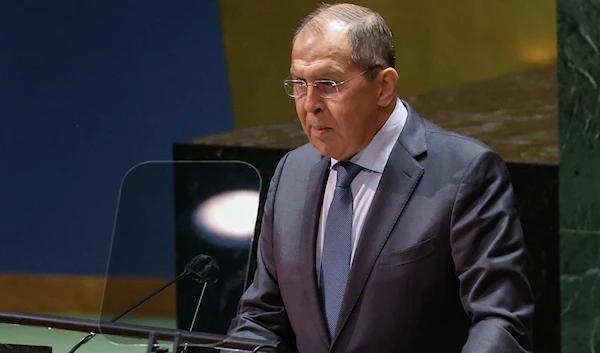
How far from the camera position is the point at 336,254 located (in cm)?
225

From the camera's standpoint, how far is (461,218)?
7.06 ft

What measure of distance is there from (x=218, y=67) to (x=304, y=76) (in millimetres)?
2413

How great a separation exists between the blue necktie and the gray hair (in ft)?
0.77

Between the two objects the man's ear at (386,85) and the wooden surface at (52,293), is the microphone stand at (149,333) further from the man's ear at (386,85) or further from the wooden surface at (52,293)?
the wooden surface at (52,293)

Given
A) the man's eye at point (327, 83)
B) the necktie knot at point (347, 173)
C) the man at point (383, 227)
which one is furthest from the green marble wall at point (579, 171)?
the man's eye at point (327, 83)

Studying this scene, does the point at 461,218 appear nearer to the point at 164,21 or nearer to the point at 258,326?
the point at 258,326

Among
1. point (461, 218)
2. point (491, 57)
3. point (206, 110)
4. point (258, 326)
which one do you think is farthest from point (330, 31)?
point (206, 110)

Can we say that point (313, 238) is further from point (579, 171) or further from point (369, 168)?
point (579, 171)

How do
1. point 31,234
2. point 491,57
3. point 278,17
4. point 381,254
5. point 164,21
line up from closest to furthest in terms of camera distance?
point 381,254
point 491,57
point 278,17
point 164,21
point 31,234

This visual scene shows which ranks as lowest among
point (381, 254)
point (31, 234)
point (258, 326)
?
point (31, 234)

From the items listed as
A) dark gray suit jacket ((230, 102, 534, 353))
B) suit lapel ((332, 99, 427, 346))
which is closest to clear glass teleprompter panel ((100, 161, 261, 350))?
dark gray suit jacket ((230, 102, 534, 353))

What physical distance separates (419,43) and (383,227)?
76.7 inches

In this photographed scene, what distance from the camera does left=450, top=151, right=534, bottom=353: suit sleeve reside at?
204 centimetres

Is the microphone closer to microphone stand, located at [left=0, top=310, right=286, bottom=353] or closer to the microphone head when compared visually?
the microphone head
